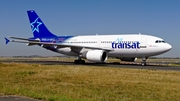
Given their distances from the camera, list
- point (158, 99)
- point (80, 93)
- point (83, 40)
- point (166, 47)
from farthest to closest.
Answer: point (83, 40), point (166, 47), point (80, 93), point (158, 99)

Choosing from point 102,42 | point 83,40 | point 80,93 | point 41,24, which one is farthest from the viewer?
point 41,24

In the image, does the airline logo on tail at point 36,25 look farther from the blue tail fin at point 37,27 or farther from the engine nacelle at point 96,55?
the engine nacelle at point 96,55

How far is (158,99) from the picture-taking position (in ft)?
32.6

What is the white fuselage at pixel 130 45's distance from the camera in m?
30.4

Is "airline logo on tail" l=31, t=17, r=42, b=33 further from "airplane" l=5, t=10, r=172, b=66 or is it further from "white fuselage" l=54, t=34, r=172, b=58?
"white fuselage" l=54, t=34, r=172, b=58

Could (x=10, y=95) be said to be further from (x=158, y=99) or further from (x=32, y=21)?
(x=32, y=21)

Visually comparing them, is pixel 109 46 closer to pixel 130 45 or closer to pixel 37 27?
pixel 130 45

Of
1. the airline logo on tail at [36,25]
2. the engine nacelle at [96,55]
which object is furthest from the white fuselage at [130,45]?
the airline logo on tail at [36,25]

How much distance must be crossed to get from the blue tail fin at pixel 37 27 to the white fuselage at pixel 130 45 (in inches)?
289

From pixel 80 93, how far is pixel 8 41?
26.1 metres

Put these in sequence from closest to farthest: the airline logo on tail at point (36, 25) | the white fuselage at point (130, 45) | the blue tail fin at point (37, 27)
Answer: the white fuselage at point (130, 45) < the blue tail fin at point (37, 27) < the airline logo on tail at point (36, 25)

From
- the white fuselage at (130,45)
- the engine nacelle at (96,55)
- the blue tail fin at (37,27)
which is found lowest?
the engine nacelle at (96,55)

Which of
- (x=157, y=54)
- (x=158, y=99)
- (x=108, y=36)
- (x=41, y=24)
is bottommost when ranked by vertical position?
(x=158, y=99)

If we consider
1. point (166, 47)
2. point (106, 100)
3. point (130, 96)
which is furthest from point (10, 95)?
point (166, 47)
